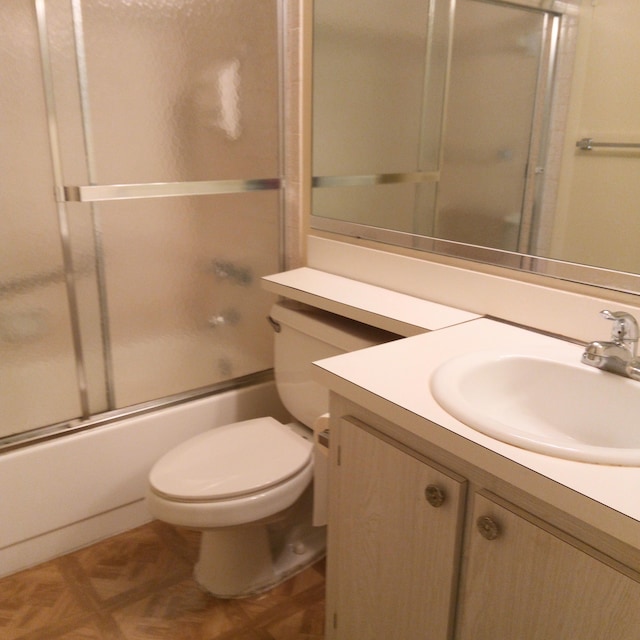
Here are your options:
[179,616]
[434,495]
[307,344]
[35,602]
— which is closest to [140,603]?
[179,616]

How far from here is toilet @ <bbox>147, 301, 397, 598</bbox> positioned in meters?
1.45

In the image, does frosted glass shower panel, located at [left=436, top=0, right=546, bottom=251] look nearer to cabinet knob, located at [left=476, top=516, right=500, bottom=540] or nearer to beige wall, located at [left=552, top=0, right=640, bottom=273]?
beige wall, located at [left=552, top=0, right=640, bottom=273]

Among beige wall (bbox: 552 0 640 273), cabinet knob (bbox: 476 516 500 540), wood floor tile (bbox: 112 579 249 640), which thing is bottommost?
wood floor tile (bbox: 112 579 249 640)

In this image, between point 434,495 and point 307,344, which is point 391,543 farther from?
point 307,344

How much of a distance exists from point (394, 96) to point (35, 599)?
1.73 m

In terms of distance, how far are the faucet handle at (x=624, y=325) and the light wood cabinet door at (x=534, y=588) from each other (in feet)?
1.29

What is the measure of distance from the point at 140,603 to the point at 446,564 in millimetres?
1042

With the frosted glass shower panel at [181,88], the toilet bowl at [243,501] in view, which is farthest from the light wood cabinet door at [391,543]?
the frosted glass shower panel at [181,88]

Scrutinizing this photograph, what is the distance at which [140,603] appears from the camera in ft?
5.35


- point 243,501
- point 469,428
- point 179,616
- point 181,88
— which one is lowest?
point 179,616

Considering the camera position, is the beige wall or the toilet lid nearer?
the beige wall

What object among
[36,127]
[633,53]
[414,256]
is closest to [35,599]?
[36,127]

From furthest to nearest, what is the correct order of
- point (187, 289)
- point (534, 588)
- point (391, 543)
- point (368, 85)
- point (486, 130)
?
point (187, 289)
point (368, 85)
point (486, 130)
point (391, 543)
point (534, 588)

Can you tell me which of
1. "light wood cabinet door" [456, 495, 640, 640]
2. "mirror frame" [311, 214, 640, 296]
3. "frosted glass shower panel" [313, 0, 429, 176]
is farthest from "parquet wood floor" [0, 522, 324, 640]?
"frosted glass shower panel" [313, 0, 429, 176]
